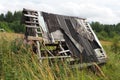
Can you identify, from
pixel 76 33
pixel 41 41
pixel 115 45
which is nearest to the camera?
pixel 41 41

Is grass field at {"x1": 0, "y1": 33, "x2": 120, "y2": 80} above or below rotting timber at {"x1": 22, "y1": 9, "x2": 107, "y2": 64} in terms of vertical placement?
below

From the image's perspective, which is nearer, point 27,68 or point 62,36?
point 27,68

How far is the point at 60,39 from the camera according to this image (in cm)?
1178

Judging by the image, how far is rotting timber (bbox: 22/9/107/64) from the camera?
1116 cm

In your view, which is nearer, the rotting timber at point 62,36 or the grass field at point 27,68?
the grass field at point 27,68

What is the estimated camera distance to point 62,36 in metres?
12.0

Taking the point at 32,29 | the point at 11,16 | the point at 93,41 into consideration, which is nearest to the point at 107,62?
the point at 93,41

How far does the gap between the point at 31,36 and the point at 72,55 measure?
151 cm

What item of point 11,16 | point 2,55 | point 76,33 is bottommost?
point 2,55

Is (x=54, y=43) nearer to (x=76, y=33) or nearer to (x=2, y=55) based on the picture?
(x=76, y=33)

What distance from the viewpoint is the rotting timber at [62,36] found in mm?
11164

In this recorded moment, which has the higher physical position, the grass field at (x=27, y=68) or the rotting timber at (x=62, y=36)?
the rotting timber at (x=62, y=36)

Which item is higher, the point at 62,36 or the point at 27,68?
the point at 62,36

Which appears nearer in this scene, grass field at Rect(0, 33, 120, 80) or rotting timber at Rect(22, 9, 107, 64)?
grass field at Rect(0, 33, 120, 80)
